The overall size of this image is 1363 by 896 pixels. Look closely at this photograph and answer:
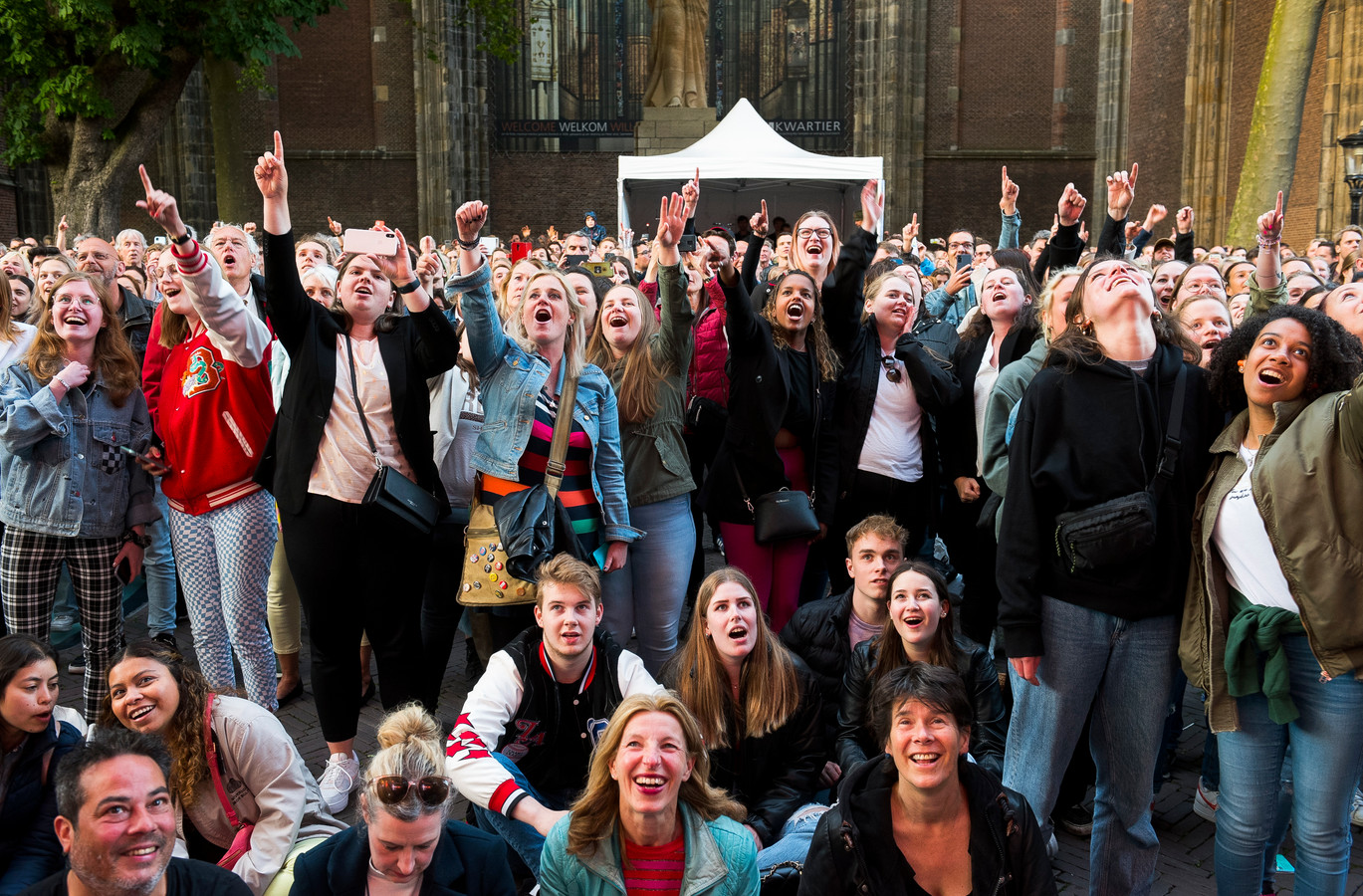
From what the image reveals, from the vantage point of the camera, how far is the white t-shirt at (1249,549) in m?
2.86

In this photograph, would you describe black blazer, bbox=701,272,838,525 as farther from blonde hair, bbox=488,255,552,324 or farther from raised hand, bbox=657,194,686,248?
blonde hair, bbox=488,255,552,324

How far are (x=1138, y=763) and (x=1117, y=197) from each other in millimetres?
2640

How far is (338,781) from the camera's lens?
408cm

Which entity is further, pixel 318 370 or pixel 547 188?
pixel 547 188

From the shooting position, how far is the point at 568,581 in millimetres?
3447

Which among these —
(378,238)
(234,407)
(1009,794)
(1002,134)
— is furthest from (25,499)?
(1002,134)

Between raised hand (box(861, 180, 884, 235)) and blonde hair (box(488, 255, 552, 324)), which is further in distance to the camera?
raised hand (box(861, 180, 884, 235))

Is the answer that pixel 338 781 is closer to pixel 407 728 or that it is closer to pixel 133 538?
pixel 407 728

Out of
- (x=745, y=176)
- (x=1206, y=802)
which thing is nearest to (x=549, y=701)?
(x=1206, y=802)

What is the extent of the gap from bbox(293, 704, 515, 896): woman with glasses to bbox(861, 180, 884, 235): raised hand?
297 cm

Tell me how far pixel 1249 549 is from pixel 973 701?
1144mm

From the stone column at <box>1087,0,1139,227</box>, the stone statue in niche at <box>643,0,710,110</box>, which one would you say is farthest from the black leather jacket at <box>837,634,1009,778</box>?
the stone column at <box>1087,0,1139,227</box>

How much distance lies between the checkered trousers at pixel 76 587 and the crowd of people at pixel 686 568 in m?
0.02

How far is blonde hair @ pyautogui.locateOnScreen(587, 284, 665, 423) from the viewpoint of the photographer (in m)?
4.43
